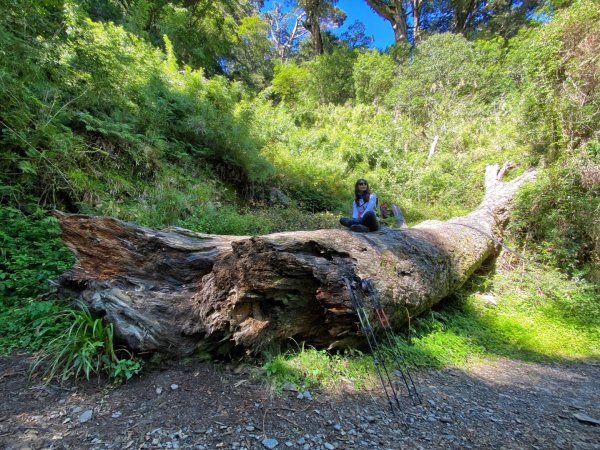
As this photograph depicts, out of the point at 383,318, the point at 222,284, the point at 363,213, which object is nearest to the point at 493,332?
the point at 383,318

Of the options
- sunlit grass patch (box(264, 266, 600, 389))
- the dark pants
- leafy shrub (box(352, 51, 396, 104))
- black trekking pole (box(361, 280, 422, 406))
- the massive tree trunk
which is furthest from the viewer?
leafy shrub (box(352, 51, 396, 104))

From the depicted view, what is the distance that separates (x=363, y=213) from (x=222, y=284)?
143 inches

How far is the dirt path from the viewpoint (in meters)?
Answer: 1.95

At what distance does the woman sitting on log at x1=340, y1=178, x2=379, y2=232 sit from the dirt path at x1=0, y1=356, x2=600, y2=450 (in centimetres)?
260

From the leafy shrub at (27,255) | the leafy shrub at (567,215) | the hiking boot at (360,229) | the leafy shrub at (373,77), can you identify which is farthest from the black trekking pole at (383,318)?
the leafy shrub at (373,77)

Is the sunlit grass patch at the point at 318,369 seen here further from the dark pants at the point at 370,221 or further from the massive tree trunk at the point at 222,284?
the dark pants at the point at 370,221

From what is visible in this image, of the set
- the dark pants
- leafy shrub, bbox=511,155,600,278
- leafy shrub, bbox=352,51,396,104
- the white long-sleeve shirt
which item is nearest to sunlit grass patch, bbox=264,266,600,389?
leafy shrub, bbox=511,155,600,278

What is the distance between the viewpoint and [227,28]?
1525 cm

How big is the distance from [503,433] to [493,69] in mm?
17283

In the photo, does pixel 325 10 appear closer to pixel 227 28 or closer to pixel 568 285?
pixel 227 28

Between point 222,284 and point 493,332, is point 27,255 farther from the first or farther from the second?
point 493,332

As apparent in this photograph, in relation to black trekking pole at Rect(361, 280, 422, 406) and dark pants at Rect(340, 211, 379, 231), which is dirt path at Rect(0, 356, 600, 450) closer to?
black trekking pole at Rect(361, 280, 422, 406)

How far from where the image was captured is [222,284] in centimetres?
279

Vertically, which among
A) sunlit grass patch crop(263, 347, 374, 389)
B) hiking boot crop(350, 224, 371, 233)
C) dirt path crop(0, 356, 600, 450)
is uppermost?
hiking boot crop(350, 224, 371, 233)
